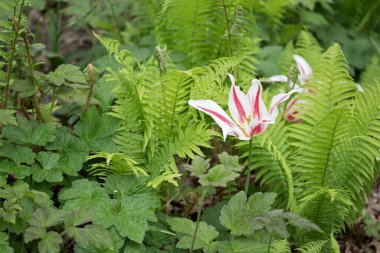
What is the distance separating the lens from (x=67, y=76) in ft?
7.98

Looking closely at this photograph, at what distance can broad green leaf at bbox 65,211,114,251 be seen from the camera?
192 cm

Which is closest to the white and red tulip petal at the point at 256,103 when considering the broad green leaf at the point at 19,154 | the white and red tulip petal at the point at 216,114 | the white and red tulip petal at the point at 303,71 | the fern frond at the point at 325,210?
the white and red tulip petal at the point at 216,114

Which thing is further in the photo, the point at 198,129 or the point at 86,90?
the point at 86,90

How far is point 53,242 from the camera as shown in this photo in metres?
1.91

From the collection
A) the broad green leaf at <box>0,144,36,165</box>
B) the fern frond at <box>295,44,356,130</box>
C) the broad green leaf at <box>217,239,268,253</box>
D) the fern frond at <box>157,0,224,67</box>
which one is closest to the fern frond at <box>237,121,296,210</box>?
the fern frond at <box>295,44,356,130</box>

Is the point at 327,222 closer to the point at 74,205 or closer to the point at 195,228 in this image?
the point at 195,228

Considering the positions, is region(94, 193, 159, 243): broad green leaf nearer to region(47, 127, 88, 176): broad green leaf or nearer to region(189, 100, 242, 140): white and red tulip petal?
region(47, 127, 88, 176): broad green leaf

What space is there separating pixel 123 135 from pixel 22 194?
591mm

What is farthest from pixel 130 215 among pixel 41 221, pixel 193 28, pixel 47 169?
pixel 193 28

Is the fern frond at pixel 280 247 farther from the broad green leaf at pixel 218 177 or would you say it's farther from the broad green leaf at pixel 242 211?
the broad green leaf at pixel 218 177

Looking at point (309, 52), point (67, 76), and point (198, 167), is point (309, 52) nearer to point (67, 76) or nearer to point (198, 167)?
point (67, 76)

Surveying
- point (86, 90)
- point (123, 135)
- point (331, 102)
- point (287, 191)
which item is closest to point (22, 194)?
point (123, 135)

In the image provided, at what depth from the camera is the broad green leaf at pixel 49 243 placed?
1.89 meters

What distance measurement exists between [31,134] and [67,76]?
303 millimetres
